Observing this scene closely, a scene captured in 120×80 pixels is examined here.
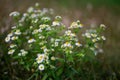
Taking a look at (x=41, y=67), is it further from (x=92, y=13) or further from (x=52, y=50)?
(x=92, y=13)

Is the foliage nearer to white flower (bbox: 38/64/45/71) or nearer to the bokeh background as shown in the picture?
white flower (bbox: 38/64/45/71)

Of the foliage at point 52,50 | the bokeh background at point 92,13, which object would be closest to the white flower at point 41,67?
the foliage at point 52,50

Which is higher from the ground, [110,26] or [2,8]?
[2,8]

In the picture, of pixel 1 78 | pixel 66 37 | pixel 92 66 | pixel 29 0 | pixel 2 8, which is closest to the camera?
pixel 66 37

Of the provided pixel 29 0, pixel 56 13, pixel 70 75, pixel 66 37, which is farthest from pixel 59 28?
pixel 29 0

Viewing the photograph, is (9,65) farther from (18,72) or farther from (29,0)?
(29,0)

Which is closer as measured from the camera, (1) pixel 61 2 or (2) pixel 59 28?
(2) pixel 59 28

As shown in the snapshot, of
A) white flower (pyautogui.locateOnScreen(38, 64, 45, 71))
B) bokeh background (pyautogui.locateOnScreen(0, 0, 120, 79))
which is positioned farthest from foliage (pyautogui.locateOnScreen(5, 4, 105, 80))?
bokeh background (pyautogui.locateOnScreen(0, 0, 120, 79))

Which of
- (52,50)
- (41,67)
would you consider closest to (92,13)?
(52,50)

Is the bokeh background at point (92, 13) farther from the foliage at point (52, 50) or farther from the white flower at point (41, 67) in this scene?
the white flower at point (41, 67)
